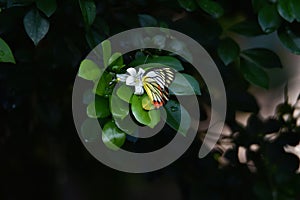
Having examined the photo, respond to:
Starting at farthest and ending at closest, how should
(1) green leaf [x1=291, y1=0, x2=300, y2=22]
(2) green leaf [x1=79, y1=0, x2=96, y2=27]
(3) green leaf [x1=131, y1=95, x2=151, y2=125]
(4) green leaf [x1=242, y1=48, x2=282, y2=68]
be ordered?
(4) green leaf [x1=242, y1=48, x2=282, y2=68] < (1) green leaf [x1=291, y1=0, x2=300, y2=22] < (2) green leaf [x1=79, y1=0, x2=96, y2=27] < (3) green leaf [x1=131, y1=95, x2=151, y2=125]

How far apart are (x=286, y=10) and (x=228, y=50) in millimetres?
140

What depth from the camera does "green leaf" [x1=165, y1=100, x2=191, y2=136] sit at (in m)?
0.82

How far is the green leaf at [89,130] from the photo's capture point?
2.73 ft

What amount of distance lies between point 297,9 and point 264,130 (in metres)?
0.37

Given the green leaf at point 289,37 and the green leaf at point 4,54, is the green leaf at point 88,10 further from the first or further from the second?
the green leaf at point 289,37

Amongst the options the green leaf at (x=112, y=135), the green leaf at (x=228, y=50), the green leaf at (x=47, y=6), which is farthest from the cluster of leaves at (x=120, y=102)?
the green leaf at (x=228, y=50)

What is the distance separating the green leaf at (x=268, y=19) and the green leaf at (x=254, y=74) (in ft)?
0.31

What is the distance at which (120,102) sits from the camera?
788 millimetres

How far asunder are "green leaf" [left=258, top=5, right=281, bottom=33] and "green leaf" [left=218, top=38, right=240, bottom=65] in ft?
0.26

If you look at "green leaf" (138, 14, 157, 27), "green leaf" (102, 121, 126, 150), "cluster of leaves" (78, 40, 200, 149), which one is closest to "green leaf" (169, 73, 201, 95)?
"cluster of leaves" (78, 40, 200, 149)

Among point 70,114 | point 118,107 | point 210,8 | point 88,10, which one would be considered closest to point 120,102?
point 118,107

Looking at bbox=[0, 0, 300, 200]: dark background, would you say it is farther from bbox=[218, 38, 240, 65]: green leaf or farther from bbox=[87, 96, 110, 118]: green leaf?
bbox=[87, 96, 110, 118]: green leaf

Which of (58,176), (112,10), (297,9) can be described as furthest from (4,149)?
(297,9)

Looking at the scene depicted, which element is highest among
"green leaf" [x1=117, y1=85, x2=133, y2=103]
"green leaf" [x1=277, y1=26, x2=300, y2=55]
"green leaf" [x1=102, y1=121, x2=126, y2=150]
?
"green leaf" [x1=117, y1=85, x2=133, y2=103]
